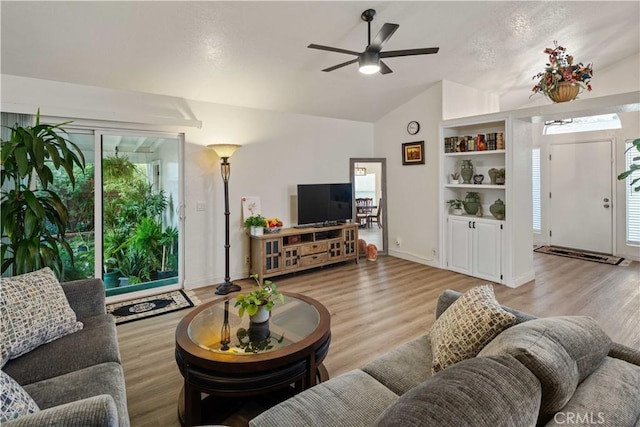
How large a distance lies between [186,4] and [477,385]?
10.7ft

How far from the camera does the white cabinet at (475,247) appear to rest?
4520 millimetres

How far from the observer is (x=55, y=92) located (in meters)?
3.47

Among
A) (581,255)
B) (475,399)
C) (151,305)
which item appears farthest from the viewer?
(581,255)

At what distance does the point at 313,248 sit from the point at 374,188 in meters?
1.97

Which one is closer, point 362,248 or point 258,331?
point 258,331

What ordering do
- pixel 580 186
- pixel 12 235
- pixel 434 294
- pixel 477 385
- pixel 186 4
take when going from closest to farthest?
pixel 477 385 < pixel 12 235 < pixel 186 4 < pixel 434 294 < pixel 580 186

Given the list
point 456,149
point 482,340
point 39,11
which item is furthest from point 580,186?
point 39,11

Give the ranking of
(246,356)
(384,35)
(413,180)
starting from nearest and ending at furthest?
(246,356)
(384,35)
(413,180)

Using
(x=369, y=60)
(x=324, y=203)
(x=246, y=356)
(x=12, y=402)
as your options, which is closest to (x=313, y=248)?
(x=324, y=203)

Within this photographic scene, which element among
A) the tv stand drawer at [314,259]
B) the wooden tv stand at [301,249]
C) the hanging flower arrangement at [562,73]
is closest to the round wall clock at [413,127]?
the wooden tv stand at [301,249]

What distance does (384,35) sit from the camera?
2.72 m

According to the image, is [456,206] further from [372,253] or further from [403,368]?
[403,368]

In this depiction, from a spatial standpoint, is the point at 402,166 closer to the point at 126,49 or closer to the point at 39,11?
the point at 126,49

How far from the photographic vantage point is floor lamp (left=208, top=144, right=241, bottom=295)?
13.9ft
